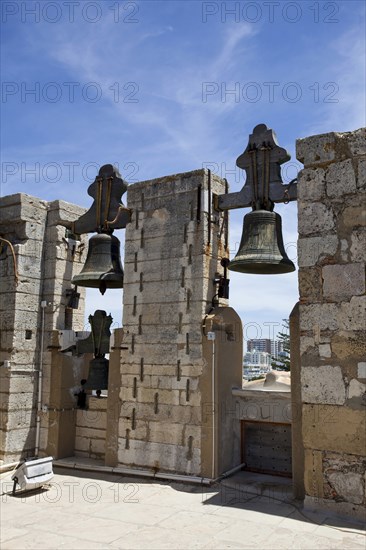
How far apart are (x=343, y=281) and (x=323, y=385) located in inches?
54.1

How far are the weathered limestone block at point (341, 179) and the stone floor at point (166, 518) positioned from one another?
4148mm

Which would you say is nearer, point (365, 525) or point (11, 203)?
point (365, 525)

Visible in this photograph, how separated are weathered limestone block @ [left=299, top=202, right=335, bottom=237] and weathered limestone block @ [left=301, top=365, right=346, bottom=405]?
1.83 metres

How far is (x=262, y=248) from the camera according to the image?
7.75 m

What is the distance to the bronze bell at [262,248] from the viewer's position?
300 inches

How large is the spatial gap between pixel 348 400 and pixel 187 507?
2596 millimetres

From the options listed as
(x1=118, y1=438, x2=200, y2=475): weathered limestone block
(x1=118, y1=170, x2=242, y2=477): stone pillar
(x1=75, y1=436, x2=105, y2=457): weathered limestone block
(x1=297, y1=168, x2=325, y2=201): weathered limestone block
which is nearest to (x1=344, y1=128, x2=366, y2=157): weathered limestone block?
(x1=297, y1=168, x2=325, y2=201): weathered limestone block

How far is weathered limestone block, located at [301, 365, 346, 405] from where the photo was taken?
649 cm

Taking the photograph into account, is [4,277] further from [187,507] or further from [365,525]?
[365,525]

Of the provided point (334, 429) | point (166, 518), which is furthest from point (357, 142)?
point (166, 518)

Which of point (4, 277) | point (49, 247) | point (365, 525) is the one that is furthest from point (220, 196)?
point (365, 525)

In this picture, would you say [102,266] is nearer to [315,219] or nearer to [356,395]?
[315,219]

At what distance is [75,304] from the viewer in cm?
1050

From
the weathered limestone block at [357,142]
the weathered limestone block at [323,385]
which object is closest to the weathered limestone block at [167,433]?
the weathered limestone block at [323,385]
